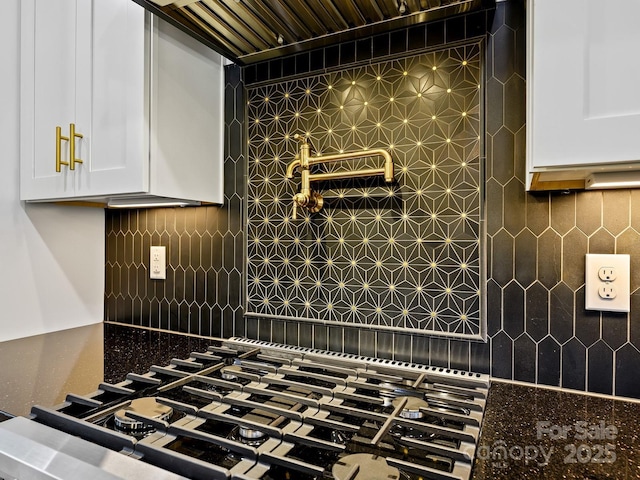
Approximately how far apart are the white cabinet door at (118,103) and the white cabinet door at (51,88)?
5 centimetres

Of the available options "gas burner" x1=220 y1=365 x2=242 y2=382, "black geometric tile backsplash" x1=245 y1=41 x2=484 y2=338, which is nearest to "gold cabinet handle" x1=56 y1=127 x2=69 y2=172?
"black geometric tile backsplash" x1=245 y1=41 x2=484 y2=338

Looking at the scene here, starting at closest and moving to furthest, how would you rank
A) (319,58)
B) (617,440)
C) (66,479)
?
(66,479) < (617,440) < (319,58)

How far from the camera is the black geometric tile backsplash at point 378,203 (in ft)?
3.40

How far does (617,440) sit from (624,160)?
49 centimetres

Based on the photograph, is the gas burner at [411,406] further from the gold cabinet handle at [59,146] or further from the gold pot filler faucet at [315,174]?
the gold cabinet handle at [59,146]

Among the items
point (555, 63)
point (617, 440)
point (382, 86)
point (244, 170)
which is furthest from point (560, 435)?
point (244, 170)

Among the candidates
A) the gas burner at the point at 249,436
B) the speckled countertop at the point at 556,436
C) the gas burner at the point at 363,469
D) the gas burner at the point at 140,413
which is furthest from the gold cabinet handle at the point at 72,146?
the speckled countertop at the point at 556,436

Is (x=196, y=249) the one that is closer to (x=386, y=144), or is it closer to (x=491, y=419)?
(x=386, y=144)

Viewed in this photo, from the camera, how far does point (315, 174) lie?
1186mm

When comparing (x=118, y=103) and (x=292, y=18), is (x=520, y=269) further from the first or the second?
(x=118, y=103)

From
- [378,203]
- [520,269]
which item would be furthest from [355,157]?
[520,269]

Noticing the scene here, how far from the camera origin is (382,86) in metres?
1.12

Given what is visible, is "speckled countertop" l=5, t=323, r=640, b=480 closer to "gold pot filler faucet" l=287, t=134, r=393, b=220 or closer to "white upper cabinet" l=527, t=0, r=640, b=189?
"white upper cabinet" l=527, t=0, r=640, b=189

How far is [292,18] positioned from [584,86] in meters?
0.69
